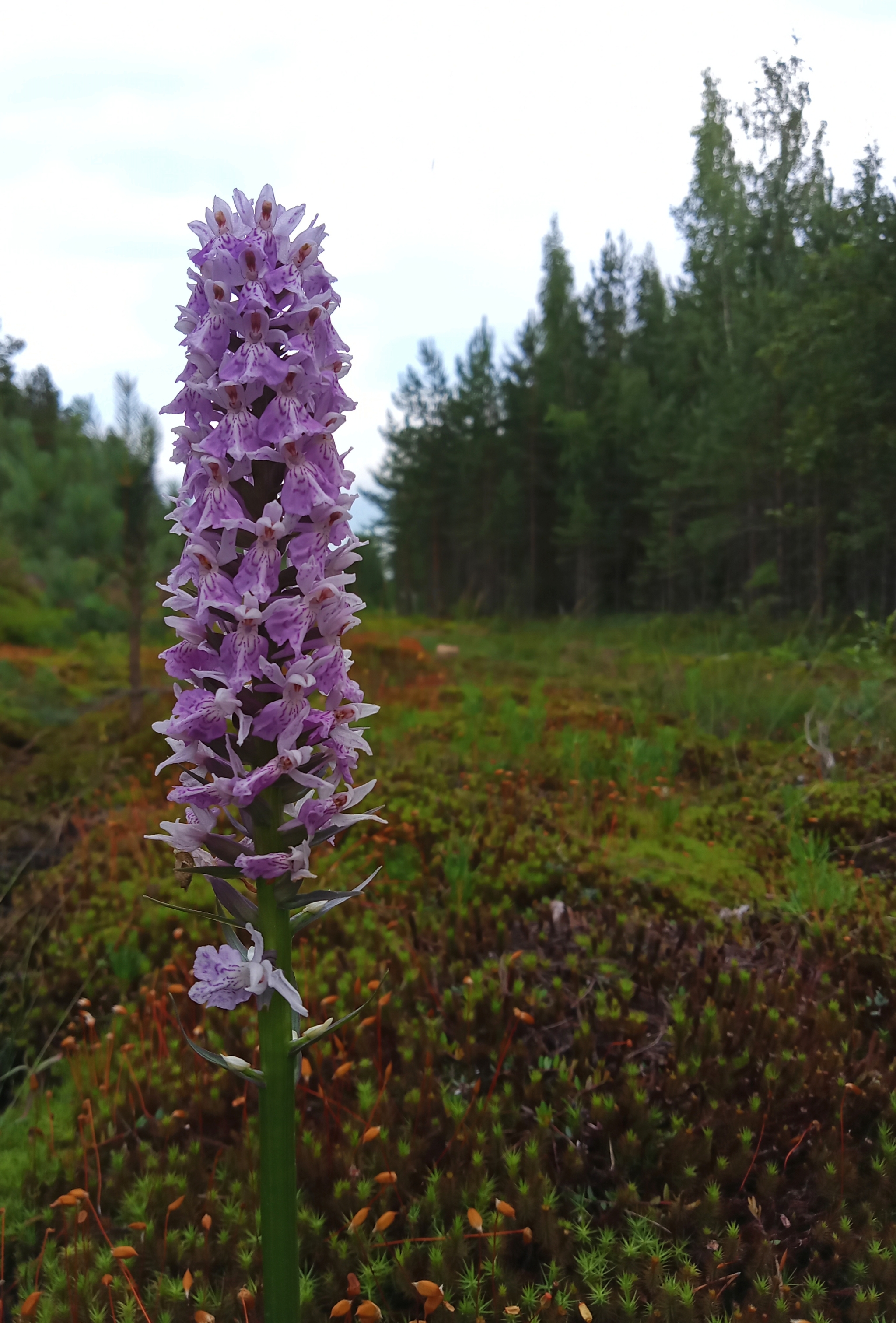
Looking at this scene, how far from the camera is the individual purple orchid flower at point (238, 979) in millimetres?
1636

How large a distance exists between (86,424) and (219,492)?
9.32 meters

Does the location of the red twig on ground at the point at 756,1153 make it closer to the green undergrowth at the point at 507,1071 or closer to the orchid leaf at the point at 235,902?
the green undergrowth at the point at 507,1071

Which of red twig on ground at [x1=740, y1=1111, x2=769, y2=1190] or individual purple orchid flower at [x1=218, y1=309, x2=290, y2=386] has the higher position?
individual purple orchid flower at [x1=218, y1=309, x2=290, y2=386]

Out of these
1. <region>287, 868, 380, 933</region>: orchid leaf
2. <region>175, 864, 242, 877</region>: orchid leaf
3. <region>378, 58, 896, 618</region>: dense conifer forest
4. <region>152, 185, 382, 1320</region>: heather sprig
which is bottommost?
<region>287, 868, 380, 933</region>: orchid leaf

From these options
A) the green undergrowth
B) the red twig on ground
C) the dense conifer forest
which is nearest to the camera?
the green undergrowth

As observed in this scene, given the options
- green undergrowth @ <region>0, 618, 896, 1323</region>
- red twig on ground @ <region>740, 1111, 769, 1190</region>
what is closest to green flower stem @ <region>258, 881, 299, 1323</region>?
green undergrowth @ <region>0, 618, 896, 1323</region>

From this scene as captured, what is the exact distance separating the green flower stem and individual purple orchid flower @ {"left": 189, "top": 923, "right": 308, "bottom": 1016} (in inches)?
2.2

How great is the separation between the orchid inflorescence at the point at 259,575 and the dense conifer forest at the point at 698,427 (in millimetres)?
19292

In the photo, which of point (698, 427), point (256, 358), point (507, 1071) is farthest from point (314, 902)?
point (698, 427)

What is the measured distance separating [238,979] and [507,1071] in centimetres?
196

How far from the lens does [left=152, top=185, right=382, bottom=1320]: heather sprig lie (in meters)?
1.72

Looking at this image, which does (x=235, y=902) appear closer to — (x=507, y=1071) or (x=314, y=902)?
(x=314, y=902)

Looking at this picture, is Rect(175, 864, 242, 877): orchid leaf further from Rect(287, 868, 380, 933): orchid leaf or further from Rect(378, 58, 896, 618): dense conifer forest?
Rect(378, 58, 896, 618): dense conifer forest

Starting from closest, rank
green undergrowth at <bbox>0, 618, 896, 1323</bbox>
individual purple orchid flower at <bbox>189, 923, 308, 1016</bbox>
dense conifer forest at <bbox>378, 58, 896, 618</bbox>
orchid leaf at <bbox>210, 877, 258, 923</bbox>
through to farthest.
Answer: individual purple orchid flower at <bbox>189, 923, 308, 1016</bbox>
orchid leaf at <bbox>210, 877, 258, 923</bbox>
green undergrowth at <bbox>0, 618, 896, 1323</bbox>
dense conifer forest at <bbox>378, 58, 896, 618</bbox>
